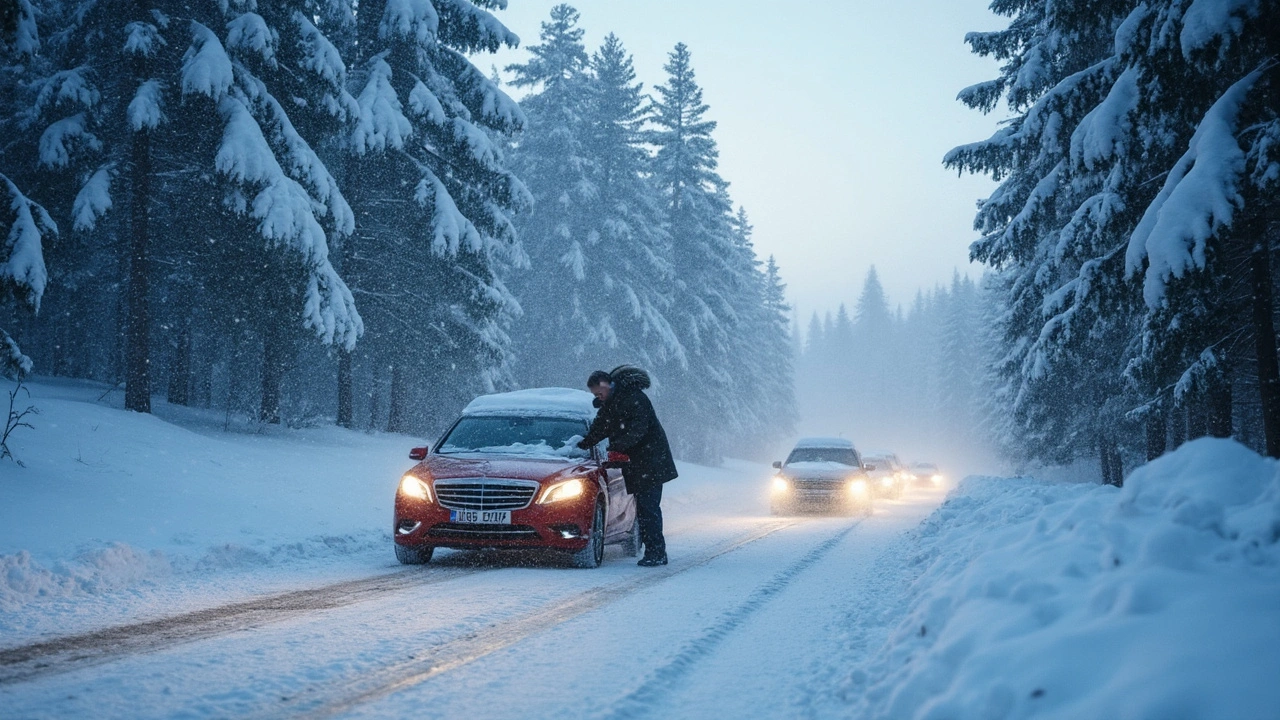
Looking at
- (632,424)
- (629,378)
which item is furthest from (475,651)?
(629,378)

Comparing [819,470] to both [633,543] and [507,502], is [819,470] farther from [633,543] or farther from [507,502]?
[507,502]

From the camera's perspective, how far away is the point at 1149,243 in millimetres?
9578

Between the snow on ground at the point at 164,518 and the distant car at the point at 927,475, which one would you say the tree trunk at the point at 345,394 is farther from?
the distant car at the point at 927,475

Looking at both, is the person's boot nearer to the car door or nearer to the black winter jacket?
the car door

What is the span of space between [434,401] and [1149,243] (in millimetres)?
25881

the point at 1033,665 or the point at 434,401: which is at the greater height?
the point at 434,401

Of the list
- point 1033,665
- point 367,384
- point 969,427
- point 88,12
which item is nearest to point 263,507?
point 1033,665

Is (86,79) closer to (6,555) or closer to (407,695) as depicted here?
(6,555)

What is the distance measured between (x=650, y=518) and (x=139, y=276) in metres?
12.3

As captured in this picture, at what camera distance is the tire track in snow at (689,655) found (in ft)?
13.7

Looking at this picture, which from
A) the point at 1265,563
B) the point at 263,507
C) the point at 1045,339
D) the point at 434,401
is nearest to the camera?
the point at 1265,563

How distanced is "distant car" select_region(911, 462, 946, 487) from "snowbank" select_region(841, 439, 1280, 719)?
42694mm

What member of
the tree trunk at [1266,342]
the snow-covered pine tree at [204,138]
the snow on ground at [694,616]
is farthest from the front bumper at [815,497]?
the snow-covered pine tree at [204,138]

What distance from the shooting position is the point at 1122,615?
321 centimetres
